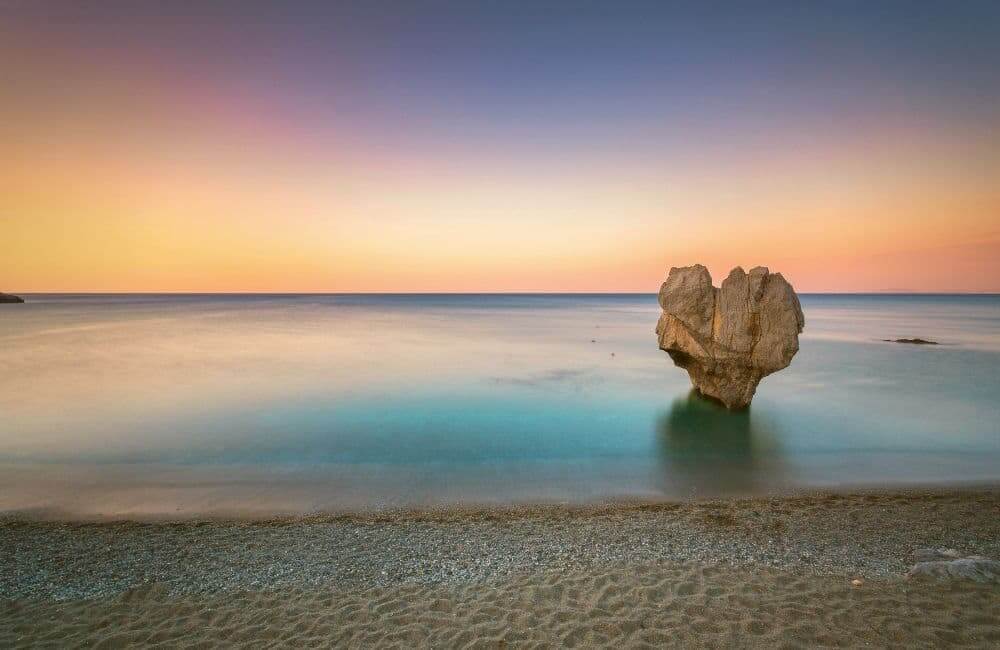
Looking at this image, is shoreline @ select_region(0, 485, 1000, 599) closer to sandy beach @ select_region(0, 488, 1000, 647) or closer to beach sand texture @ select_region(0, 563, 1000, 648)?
sandy beach @ select_region(0, 488, 1000, 647)

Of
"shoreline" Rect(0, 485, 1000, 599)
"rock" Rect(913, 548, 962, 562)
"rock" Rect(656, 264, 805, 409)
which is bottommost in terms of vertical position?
"shoreline" Rect(0, 485, 1000, 599)

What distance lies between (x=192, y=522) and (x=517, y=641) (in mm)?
6897

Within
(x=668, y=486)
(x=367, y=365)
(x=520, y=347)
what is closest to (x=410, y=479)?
(x=668, y=486)

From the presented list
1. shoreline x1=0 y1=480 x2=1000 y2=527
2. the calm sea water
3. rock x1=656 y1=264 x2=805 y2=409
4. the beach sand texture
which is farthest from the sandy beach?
rock x1=656 y1=264 x2=805 y2=409

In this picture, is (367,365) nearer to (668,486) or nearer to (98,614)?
(668,486)

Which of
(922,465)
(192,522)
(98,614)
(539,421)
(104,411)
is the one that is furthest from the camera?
(104,411)

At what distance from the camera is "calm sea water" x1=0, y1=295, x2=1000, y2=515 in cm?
1122

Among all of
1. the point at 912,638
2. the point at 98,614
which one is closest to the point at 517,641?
the point at 912,638

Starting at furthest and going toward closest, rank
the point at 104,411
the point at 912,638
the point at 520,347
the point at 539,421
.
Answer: the point at 520,347
the point at 104,411
the point at 539,421
the point at 912,638

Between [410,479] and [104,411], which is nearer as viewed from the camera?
[410,479]

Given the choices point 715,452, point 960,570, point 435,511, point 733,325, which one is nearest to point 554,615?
point 435,511

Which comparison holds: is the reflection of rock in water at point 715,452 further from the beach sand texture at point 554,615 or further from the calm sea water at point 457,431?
the beach sand texture at point 554,615

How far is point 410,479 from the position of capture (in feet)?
38.4

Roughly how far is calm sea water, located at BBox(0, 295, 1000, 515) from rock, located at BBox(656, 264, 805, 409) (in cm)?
149
